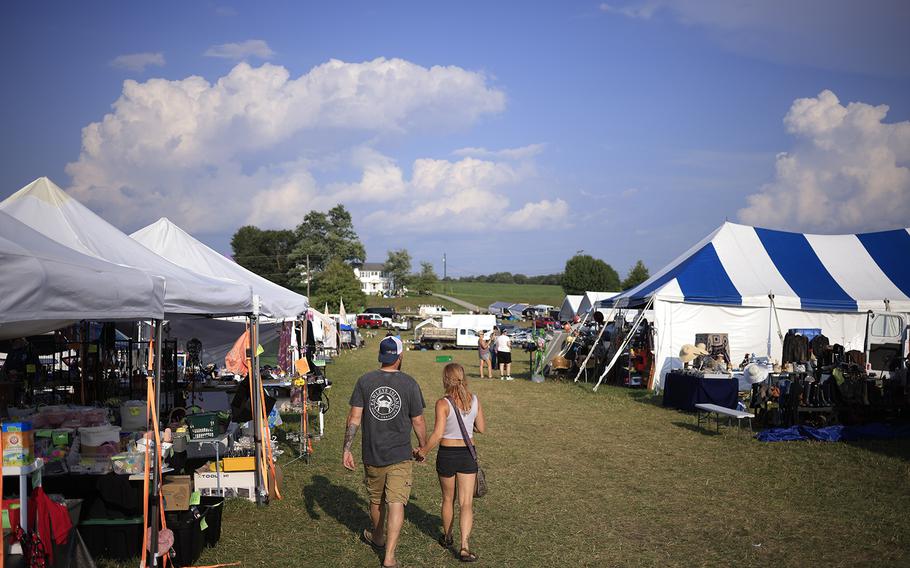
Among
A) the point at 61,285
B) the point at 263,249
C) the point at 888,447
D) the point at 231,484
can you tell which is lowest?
the point at 888,447

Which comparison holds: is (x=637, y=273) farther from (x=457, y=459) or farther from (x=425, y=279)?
(x=457, y=459)

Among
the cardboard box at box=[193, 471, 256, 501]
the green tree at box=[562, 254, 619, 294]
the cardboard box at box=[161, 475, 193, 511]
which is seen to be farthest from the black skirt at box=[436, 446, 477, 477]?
the green tree at box=[562, 254, 619, 294]

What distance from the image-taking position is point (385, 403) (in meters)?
5.10

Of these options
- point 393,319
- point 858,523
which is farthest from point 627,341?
point 393,319

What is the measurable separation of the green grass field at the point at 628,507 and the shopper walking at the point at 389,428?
0.72 meters

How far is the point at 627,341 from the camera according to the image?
57.9 feet

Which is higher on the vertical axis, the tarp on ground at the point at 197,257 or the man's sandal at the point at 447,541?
the tarp on ground at the point at 197,257

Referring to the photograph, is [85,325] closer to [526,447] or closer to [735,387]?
[526,447]

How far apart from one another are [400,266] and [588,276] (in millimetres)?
29385

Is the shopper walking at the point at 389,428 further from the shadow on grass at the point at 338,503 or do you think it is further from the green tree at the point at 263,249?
the green tree at the point at 263,249

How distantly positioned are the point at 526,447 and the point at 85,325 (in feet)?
21.5

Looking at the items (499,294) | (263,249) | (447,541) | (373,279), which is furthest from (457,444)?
(373,279)

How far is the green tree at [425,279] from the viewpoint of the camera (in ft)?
319

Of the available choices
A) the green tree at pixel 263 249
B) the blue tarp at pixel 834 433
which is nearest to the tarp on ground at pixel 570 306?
the blue tarp at pixel 834 433
